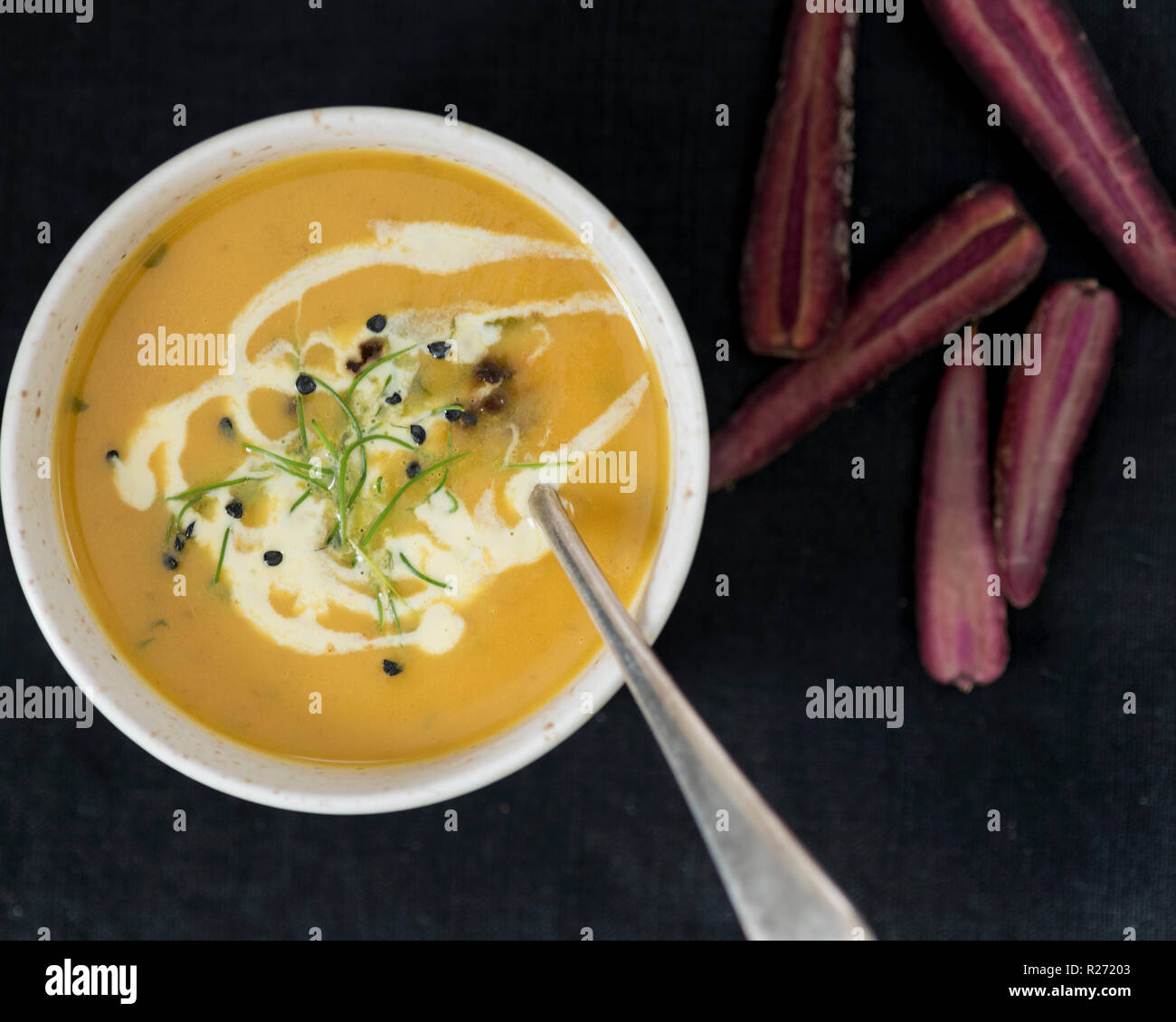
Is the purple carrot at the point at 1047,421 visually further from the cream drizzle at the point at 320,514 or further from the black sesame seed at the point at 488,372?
the black sesame seed at the point at 488,372

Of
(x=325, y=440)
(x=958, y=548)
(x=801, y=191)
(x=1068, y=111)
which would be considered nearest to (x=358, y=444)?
(x=325, y=440)

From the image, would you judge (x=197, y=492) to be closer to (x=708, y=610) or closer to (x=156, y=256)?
(x=156, y=256)

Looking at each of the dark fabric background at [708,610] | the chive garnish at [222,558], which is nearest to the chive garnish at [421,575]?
the chive garnish at [222,558]

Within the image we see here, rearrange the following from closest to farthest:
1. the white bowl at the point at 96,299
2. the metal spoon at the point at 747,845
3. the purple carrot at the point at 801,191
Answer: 1. the metal spoon at the point at 747,845
2. the white bowl at the point at 96,299
3. the purple carrot at the point at 801,191

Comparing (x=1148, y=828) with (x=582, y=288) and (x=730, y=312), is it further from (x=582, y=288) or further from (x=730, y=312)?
(x=582, y=288)

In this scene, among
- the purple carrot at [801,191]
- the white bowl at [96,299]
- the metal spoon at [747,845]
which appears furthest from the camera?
the purple carrot at [801,191]

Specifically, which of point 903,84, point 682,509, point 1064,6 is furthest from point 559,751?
point 1064,6
